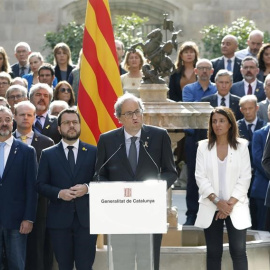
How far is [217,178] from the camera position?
1152 centimetres

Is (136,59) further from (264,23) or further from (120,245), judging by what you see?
(264,23)

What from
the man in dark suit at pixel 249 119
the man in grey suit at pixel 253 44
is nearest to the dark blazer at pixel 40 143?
the man in dark suit at pixel 249 119

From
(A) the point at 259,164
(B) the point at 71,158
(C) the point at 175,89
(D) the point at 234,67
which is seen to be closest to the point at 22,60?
(C) the point at 175,89

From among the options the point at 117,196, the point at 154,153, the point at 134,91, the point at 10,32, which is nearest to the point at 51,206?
the point at 154,153

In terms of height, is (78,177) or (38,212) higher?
(78,177)

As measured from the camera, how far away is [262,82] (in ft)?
51.6

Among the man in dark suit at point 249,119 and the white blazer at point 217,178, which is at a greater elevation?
the man in dark suit at point 249,119

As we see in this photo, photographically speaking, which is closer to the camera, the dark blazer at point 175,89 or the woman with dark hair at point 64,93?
the woman with dark hair at point 64,93

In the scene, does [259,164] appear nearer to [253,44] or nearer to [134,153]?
[134,153]

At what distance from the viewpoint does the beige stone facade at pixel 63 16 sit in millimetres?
23562

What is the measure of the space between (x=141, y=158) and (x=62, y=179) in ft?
3.35

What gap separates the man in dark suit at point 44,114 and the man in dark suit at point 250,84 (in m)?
3.06

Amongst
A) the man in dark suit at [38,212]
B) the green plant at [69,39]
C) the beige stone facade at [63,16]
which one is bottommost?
the man in dark suit at [38,212]

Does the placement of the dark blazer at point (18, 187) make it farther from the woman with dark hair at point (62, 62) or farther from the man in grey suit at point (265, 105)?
the woman with dark hair at point (62, 62)
